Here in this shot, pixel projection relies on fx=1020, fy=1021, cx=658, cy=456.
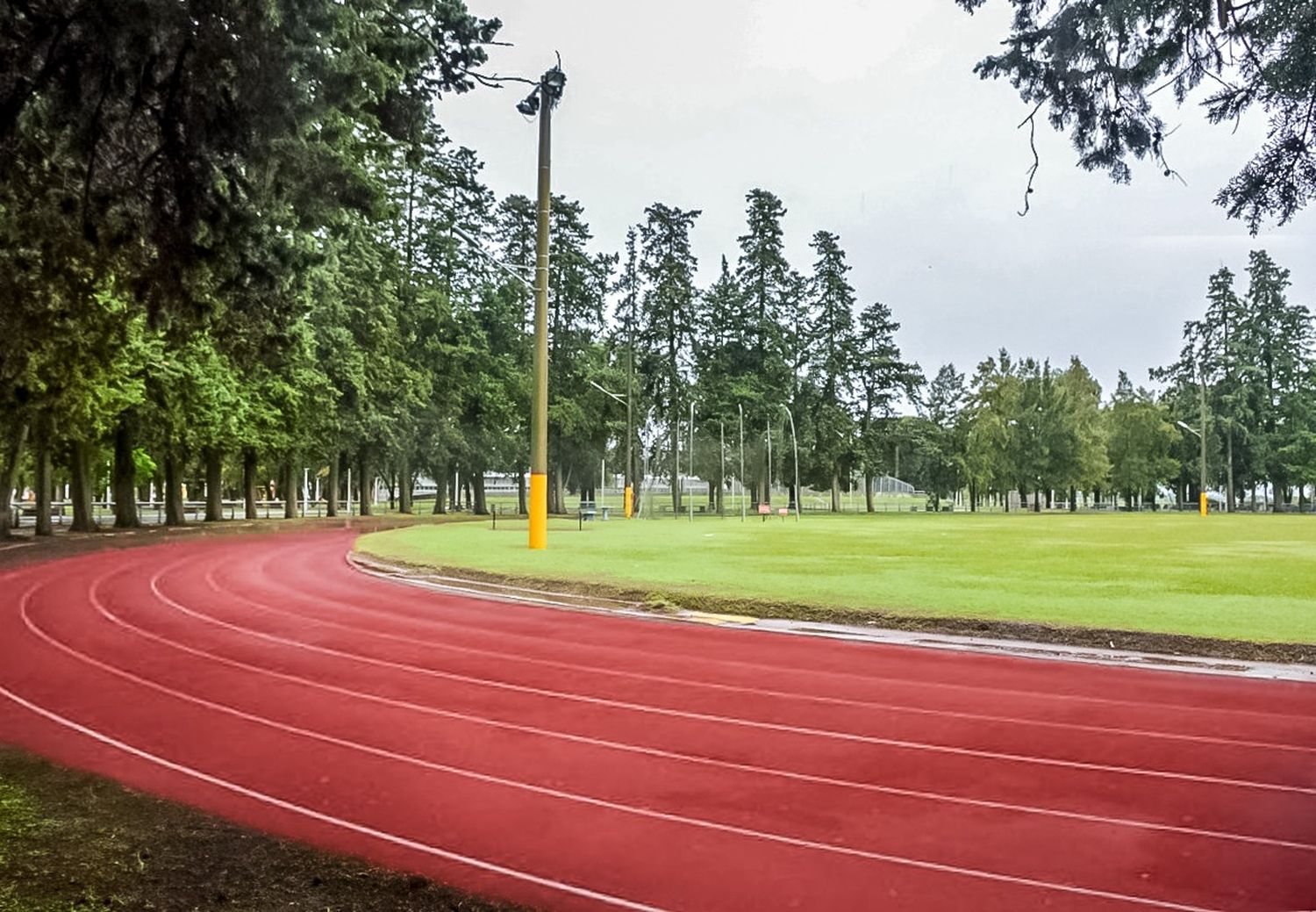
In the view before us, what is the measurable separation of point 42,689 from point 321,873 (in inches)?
242

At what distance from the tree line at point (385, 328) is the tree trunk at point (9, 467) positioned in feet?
0.45

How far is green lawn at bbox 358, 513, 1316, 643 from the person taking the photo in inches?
571

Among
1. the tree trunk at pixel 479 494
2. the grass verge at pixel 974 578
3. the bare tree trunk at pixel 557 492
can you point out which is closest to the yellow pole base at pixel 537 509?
the grass verge at pixel 974 578

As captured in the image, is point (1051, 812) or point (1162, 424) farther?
point (1162, 424)

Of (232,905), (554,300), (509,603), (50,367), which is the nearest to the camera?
(232,905)

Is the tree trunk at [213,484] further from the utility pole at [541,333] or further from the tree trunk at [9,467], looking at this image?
the utility pole at [541,333]

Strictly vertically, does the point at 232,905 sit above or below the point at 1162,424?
below

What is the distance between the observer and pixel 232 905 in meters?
4.48

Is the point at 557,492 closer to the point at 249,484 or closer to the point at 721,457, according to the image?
the point at 721,457

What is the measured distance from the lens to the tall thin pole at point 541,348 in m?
25.9

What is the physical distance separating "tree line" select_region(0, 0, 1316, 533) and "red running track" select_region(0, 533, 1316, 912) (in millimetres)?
3260

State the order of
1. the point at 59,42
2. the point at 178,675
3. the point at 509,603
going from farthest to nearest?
the point at 509,603, the point at 178,675, the point at 59,42

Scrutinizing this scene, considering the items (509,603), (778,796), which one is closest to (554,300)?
(509,603)

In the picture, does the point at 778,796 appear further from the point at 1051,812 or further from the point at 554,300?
the point at 554,300
